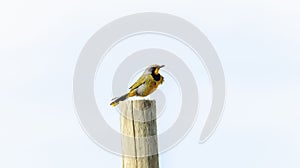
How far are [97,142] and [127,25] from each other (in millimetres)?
2591

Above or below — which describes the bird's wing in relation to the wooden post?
above

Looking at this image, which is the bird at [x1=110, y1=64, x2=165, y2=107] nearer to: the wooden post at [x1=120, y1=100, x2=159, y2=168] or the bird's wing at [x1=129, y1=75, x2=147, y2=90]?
the bird's wing at [x1=129, y1=75, x2=147, y2=90]

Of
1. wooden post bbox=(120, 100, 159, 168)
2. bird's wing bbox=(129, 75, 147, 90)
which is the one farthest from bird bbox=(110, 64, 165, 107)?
wooden post bbox=(120, 100, 159, 168)

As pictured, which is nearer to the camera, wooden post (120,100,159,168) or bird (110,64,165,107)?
wooden post (120,100,159,168)

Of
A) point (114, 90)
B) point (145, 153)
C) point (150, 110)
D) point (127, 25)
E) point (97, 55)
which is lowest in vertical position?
point (145, 153)

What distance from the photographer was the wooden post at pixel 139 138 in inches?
189

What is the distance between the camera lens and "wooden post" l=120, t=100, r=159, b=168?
15.7 ft

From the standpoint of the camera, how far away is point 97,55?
758 centimetres

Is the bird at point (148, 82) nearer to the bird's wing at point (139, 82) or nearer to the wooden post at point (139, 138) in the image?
the bird's wing at point (139, 82)

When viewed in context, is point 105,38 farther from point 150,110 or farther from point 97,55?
point 150,110

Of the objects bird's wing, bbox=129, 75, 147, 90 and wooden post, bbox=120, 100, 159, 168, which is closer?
wooden post, bbox=120, 100, 159, 168

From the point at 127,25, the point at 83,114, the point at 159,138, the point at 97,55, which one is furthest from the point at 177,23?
the point at 159,138

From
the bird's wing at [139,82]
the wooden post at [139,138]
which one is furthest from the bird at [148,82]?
the wooden post at [139,138]

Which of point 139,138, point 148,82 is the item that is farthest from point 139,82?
point 139,138
